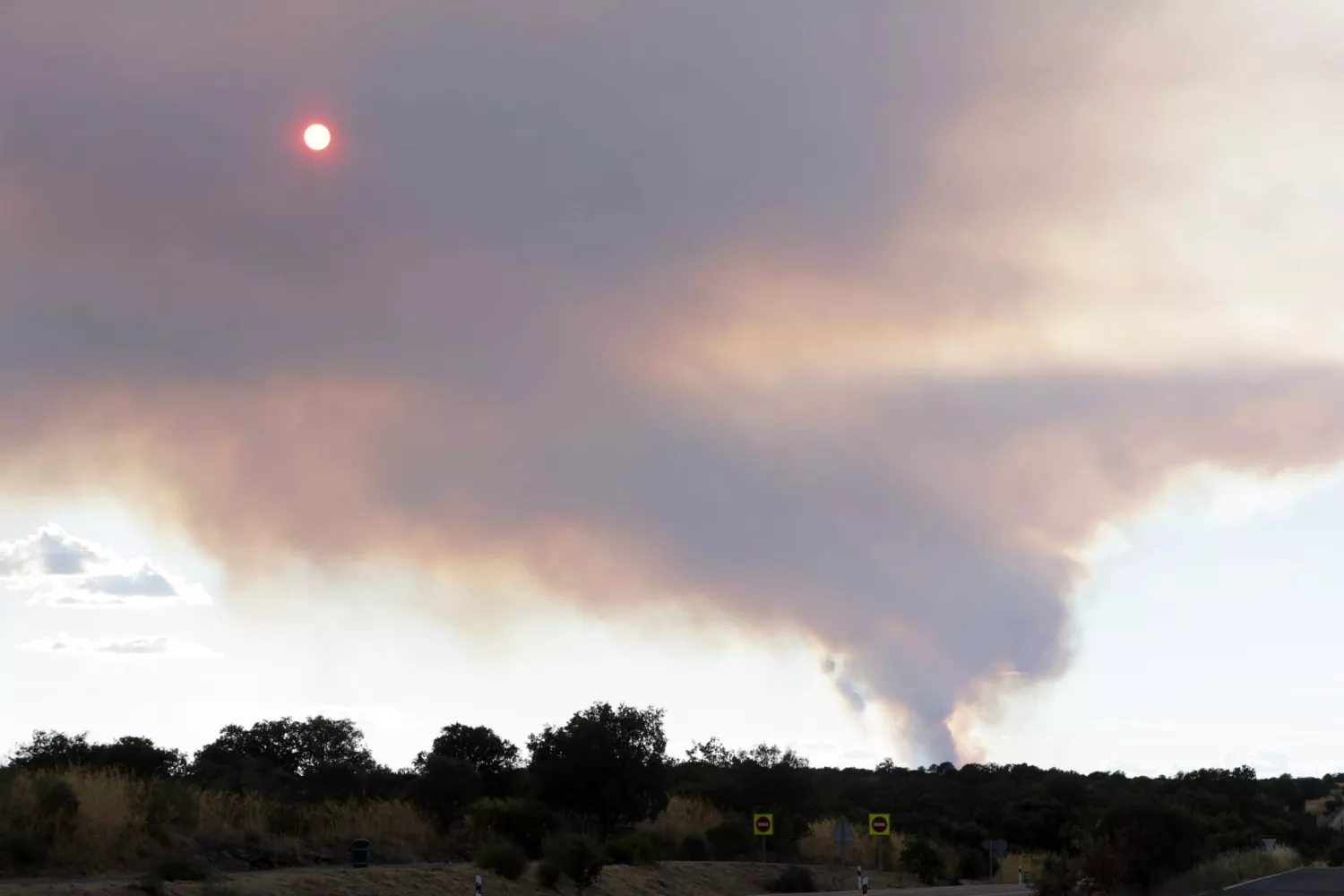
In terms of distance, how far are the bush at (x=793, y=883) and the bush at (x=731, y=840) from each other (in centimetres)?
868

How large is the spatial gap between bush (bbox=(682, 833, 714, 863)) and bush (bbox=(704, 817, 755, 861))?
3.98ft

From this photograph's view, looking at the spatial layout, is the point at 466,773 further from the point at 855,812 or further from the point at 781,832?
the point at 855,812

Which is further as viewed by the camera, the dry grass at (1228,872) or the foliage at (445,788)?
the foliage at (445,788)

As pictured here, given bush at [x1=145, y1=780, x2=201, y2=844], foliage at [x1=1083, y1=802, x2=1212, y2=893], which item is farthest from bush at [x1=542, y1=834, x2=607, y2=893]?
foliage at [x1=1083, y1=802, x2=1212, y2=893]

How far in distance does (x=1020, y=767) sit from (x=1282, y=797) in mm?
50134

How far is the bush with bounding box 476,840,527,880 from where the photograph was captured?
43562mm

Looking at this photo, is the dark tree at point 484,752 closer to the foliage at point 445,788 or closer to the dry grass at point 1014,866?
the foliage at point 445,788

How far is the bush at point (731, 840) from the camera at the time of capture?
68.2 meters

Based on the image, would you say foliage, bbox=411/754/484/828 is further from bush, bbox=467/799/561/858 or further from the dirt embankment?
the dirt embankment

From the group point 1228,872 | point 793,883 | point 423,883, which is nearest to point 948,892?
point 793,883

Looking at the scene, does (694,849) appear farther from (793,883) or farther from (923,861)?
(923,861)

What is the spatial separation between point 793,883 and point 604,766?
31.4 ft

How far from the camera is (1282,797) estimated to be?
140 m

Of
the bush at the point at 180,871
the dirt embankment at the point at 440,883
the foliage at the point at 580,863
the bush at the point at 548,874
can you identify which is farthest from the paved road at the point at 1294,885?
the bush at the point at 180,871
